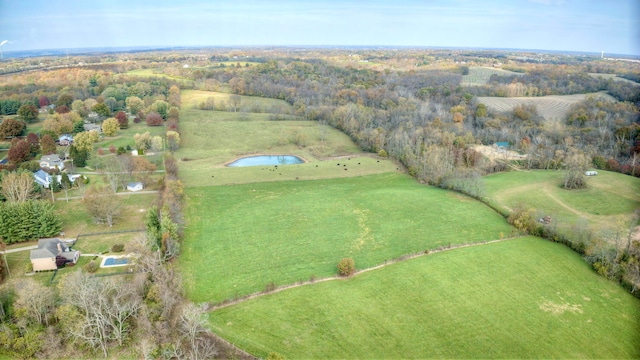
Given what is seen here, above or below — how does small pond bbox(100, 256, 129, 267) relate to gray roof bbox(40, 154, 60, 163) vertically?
below

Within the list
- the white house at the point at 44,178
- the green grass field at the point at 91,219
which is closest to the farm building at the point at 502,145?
the green grass field at the point at 91,219

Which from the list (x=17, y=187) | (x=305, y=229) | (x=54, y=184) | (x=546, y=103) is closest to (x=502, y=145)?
(x=546, y=103)

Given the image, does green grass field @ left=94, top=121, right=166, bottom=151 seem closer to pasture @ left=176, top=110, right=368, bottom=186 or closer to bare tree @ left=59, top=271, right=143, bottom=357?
pasture @ left=176, top=110, right=368, bottom=186

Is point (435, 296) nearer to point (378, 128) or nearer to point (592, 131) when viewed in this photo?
point (378, 128)

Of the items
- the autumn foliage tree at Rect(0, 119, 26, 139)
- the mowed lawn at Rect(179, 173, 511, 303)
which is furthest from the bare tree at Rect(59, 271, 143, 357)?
the autumn foliage tree at Rect(0, 119, 26, 139)

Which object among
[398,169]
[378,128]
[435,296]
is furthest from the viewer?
[378,128]

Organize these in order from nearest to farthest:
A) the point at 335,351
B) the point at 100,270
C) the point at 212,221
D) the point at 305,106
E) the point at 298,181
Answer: the point at 335,351 → the point at 100,270 → the point at 212,221 → the point at 298,181 → the point at 305,106

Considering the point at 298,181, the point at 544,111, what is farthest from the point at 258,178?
the point at 544,111

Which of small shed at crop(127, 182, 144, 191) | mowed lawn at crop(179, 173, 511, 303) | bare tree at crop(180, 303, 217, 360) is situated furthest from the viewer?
small shed at crop(127, 182, 144, 191)
